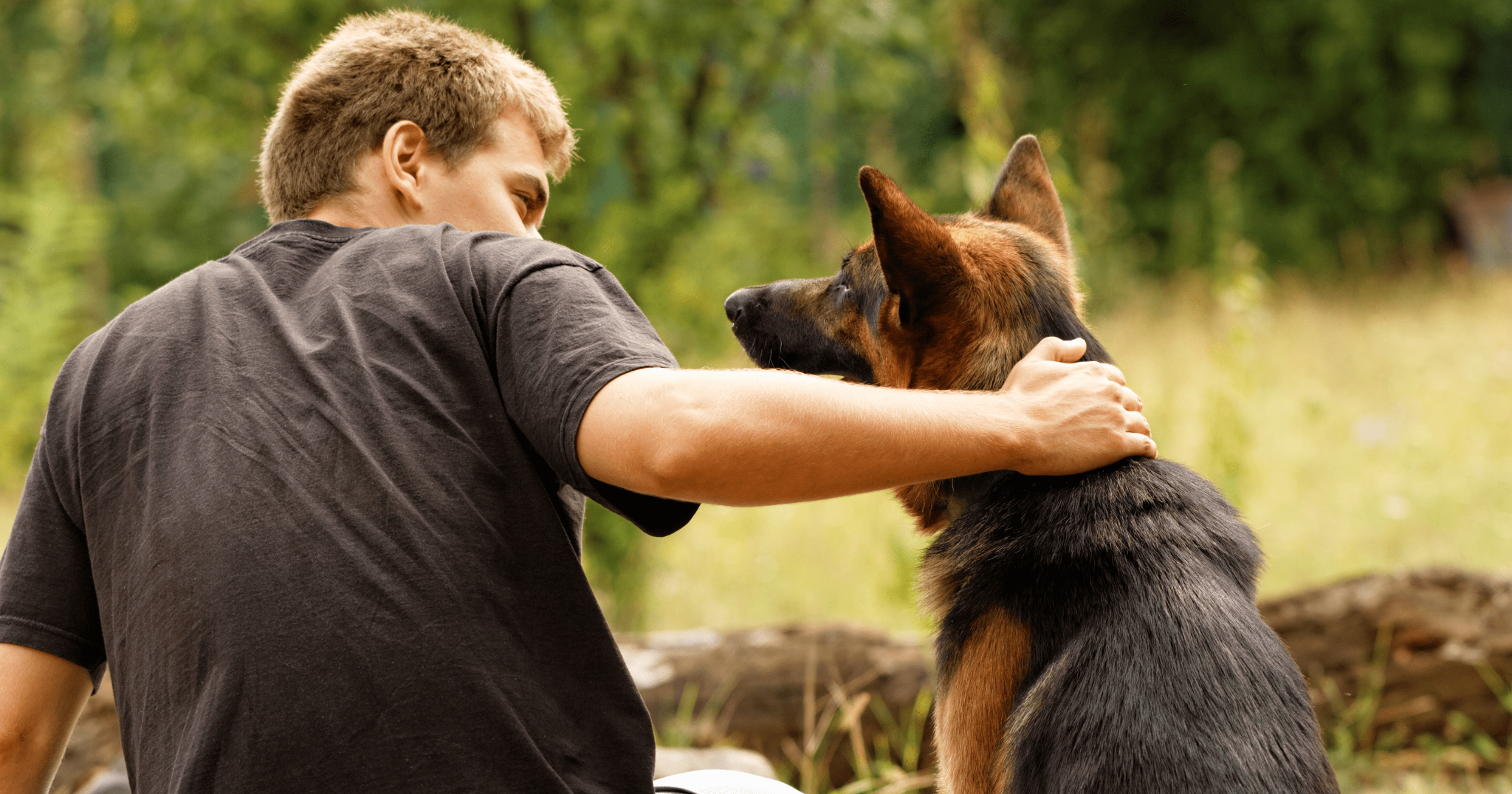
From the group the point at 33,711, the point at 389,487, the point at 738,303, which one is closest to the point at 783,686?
the point at 738,303

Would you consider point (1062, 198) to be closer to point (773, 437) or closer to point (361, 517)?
point (773, 437)

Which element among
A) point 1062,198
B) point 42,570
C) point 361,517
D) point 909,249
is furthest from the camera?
point 1062,198

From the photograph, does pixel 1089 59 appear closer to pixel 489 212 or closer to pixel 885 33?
pixel 885 33

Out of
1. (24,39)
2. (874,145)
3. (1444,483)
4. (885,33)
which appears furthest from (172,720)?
(24,39)

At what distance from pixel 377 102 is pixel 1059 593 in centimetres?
153

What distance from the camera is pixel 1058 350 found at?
1957 mm

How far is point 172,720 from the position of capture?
1.49 metres

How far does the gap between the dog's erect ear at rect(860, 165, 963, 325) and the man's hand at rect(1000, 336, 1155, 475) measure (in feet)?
0.99

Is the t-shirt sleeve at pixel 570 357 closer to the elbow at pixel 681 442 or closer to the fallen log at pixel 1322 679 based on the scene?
the elbow at pixel 681 442

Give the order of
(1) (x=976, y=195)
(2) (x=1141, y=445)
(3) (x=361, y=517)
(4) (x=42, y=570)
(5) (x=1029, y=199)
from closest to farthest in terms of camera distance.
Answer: (3) (x=361, y=517), (4) (x=42, y=570), (2) (x=1141, y=445), (5) (x=1029, y=199), (1) (x=976, y=195)

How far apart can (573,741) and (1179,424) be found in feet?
23.0

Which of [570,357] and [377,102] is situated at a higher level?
[377,102]

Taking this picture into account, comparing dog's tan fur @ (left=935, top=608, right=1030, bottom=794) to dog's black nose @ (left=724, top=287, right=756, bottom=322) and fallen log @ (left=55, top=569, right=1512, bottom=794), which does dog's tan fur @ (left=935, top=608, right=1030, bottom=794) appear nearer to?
dog's black nose @ (left=724, top=287, right=756, bottom=322)

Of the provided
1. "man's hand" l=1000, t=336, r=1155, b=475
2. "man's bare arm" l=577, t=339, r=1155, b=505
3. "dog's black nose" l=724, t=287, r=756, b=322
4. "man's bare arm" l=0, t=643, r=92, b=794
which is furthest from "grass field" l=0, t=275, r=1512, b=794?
"man's bare arm" l=0, t=643, r=92, b=794
